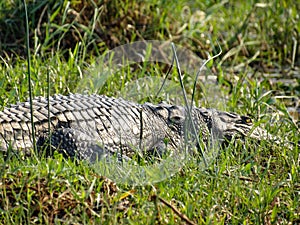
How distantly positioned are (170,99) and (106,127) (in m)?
1.21

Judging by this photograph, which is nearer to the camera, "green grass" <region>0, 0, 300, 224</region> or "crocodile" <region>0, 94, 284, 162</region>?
"green grass" <region>0, 0, 300, 224</region>

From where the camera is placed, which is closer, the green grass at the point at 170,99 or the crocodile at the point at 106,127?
A: the green grass at the point at 170,99

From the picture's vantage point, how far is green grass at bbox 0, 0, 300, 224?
338 cm

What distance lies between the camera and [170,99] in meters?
5.36

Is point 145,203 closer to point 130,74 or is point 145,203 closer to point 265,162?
point 265,162

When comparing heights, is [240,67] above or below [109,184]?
below

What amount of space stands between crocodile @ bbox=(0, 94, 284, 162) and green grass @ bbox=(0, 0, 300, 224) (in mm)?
151

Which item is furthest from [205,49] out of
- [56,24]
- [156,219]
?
[156,219]

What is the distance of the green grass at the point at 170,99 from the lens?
133 inches

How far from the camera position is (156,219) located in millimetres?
3320

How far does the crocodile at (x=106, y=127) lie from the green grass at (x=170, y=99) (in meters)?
0.15

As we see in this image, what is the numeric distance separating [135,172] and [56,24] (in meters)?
2.75

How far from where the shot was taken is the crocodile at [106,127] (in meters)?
3.97

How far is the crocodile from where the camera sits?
156 inches
